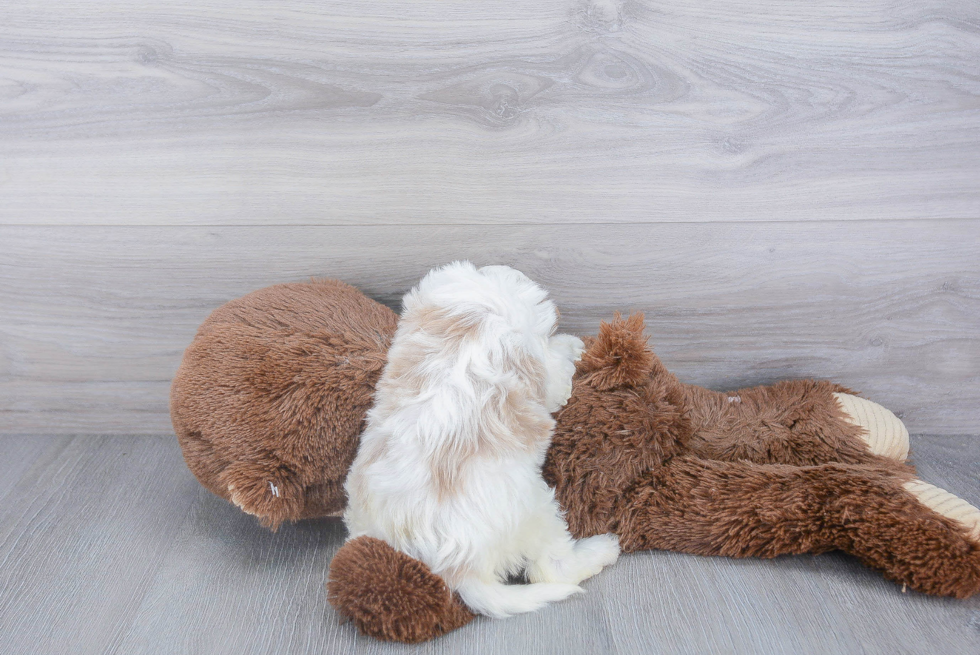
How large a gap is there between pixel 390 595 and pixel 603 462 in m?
0.30

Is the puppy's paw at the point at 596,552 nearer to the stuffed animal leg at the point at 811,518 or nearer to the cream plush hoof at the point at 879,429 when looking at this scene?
the stuffed animal leg at the point at 811,518

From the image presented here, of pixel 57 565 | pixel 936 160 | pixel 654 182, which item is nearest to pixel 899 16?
pixel 936 160

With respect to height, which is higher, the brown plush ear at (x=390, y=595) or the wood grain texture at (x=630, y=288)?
the wood grain texture at (x=630, y=288)

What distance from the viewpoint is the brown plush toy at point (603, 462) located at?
778 mm

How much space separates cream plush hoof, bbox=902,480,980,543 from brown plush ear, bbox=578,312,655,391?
36cm

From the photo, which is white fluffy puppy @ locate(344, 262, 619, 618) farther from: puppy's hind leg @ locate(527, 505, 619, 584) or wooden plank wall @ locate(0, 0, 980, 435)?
wooden plank wall @ locate(0, 0, 980, 435)

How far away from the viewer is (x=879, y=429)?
929mm

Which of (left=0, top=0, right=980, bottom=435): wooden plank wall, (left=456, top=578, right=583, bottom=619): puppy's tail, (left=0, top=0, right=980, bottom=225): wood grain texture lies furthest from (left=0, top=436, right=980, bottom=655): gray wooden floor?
(left=0, top=0, right=980, bottom=225): wood grain texture

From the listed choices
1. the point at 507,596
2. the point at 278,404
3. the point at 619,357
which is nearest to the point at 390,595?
the point at 507,596

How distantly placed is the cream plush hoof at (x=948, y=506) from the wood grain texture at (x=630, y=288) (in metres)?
0.26

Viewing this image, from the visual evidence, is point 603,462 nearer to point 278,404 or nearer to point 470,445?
point 470,445

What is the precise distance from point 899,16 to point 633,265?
0.47m

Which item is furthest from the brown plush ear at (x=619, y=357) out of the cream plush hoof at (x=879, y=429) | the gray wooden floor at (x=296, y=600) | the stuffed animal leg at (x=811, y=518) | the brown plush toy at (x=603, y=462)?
the cream plush hoof at (x=879, y=429)

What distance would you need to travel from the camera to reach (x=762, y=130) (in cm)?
92
